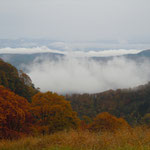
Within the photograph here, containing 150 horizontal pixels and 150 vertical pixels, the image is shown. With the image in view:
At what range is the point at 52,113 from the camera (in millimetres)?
32875

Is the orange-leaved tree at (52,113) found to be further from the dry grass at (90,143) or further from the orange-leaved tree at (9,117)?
the dry grass at (90,143)

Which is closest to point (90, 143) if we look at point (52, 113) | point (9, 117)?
point (9, 117)

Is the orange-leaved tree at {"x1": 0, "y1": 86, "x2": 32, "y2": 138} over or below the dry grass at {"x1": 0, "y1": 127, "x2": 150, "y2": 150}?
below

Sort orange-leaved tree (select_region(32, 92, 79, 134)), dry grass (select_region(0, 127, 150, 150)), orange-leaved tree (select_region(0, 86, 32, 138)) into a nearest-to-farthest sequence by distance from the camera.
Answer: dry grass (select_region(0, 127, 150, 150)), orange-leaved tree (select_region(0, 86, 32, 138)), orange-leaved tree (select_region(32, 92, 79, 134))

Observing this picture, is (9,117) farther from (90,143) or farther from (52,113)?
(90,143)

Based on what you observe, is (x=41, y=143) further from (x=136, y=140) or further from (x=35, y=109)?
(x=35, y=109)

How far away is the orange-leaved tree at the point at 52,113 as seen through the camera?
3109 cm

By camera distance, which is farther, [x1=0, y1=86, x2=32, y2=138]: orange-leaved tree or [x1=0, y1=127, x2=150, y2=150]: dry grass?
[x1=0, y1=86, x2=32, y2=138]: orange-leaved tree

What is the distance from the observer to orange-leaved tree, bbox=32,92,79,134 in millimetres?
31094

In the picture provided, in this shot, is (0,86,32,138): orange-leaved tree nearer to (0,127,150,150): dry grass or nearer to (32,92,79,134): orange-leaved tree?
(32,92,79,134): orange-leaved tree

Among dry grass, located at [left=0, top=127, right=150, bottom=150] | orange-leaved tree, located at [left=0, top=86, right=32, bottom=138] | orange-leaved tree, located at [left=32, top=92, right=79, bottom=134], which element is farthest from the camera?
orange-leaved tree, located at [left=32, top=92, right=79, bottom=134]

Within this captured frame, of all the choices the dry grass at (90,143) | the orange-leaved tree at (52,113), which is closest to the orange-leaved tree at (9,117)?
the orange-leaved tree at (52,113)

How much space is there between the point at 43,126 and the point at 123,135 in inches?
869

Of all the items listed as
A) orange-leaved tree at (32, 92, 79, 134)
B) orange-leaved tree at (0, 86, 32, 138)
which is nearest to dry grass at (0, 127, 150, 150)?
orange-leaved tree at (0, 86, 32, 138)
